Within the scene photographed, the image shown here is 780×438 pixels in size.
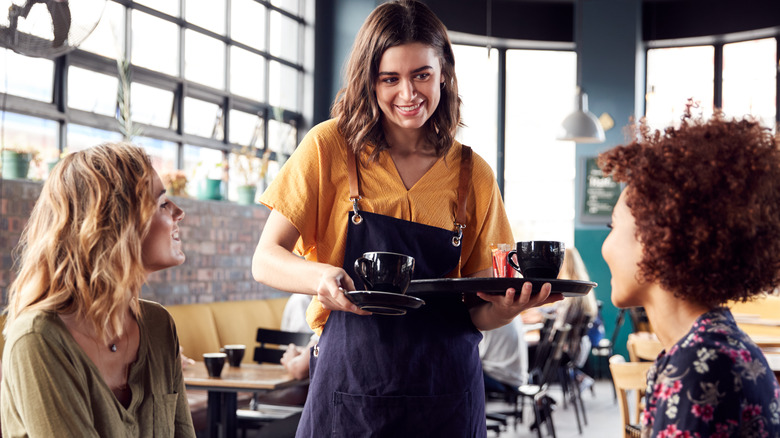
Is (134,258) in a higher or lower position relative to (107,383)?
higher

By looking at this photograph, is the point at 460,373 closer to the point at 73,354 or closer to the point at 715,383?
the point at 715,383

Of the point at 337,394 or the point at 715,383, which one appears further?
the point at 337,394

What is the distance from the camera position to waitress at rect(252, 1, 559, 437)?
1.63m

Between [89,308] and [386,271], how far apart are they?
25.0 inches

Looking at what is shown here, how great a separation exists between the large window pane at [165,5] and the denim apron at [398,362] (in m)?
4.87

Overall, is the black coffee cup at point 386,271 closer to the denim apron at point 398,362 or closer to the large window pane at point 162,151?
the denim apron at point 398,362

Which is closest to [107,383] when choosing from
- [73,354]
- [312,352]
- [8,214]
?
[73,354]

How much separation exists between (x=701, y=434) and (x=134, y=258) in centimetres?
115

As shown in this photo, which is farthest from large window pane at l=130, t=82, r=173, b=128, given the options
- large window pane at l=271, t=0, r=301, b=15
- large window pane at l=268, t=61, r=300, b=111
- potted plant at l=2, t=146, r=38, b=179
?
large window pane at l=271, t=0, r=301, b=15

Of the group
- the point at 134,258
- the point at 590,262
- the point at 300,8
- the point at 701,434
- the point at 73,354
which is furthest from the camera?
the point at 590,262

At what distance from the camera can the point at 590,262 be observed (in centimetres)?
951

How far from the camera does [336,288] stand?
1.39 metres

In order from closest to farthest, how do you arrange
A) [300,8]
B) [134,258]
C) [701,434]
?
[701,434]
[134,258]
[300,8]

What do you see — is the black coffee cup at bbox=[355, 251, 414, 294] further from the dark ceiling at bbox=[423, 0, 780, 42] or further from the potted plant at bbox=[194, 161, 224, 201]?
the dark ceiling at bbox=[423, 0, 780, 42]
